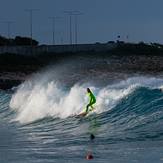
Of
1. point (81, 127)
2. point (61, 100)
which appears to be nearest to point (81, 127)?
point (81, 127)

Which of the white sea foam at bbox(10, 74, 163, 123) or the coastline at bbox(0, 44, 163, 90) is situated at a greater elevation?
the white sea foam at bbox(10, 74, 163, 123)

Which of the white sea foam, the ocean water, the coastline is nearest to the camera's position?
the ocean water

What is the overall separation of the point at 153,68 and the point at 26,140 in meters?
63.8

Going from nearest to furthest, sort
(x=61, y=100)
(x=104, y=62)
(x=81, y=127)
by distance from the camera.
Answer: (x=81, y=127), (x=61, y=100), (x=104, y=62)

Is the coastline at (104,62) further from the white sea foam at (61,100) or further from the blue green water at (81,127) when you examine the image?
the blue green water at (81,127)

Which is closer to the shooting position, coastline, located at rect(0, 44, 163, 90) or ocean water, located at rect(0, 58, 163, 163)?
ocean water, located at rect(0, 58, 163, 163)

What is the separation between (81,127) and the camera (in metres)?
Result: 23.4

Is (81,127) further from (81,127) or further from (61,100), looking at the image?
(61,100)

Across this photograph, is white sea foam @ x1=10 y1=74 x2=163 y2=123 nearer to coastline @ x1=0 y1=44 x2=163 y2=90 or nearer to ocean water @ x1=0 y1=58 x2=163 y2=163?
ocean water @ x1=0 y1=58 x2=163 y2=163

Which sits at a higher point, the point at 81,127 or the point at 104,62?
the point at 81,127

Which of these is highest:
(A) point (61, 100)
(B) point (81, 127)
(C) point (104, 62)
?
(A) point (61, 100)

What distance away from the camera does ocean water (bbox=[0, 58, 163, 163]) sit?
56.1 ft

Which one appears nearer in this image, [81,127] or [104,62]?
[81,127]

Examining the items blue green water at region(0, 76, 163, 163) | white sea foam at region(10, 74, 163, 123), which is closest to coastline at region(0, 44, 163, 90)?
white sea foam at region(10, 74, 163, 123)
